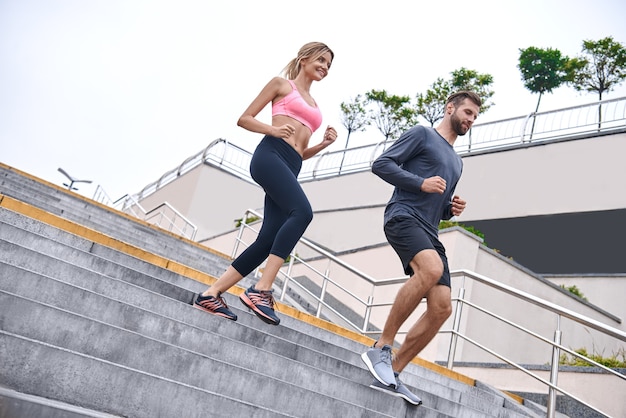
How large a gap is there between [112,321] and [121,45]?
34052 mm

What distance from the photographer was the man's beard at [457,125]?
3854 millimetres

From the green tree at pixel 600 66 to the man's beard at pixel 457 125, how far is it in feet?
55.9

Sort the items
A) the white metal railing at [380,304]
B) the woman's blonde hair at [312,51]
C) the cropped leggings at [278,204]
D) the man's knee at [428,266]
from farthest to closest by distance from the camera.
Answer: the white metal railing at [380,304], the woman's blonde hair at [312,51], the cropped leggings at [278,204], the man's knee at [428,266]

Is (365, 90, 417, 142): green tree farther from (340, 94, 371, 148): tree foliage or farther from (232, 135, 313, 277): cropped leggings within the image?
(232, 135, 313, 277): cropped leggings

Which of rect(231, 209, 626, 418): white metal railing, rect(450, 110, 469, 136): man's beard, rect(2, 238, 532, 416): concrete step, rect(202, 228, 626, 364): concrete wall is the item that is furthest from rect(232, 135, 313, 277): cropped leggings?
rect(202, 228, 626, 364): concrete wall

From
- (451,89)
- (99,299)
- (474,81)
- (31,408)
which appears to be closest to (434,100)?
(451,89)

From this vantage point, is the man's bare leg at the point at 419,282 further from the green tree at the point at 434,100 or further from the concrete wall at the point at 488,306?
the green tree at the point at 434,100

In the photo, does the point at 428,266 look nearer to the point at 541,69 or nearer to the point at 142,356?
the point at 142,356

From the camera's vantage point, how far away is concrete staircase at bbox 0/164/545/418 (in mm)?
2223

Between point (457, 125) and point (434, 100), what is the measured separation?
1811cm

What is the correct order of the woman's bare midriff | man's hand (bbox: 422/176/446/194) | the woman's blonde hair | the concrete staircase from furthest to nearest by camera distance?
the woman's blonde hair
the woman's bare midriff
man's hand (bbox: 422/176/446/194)
the concrete staircase

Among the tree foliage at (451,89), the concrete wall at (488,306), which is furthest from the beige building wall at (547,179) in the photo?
the tree foliage at (451,89)

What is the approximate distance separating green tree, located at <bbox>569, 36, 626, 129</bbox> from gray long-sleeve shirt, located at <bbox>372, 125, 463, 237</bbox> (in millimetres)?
17180

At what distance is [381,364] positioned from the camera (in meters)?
3.50
